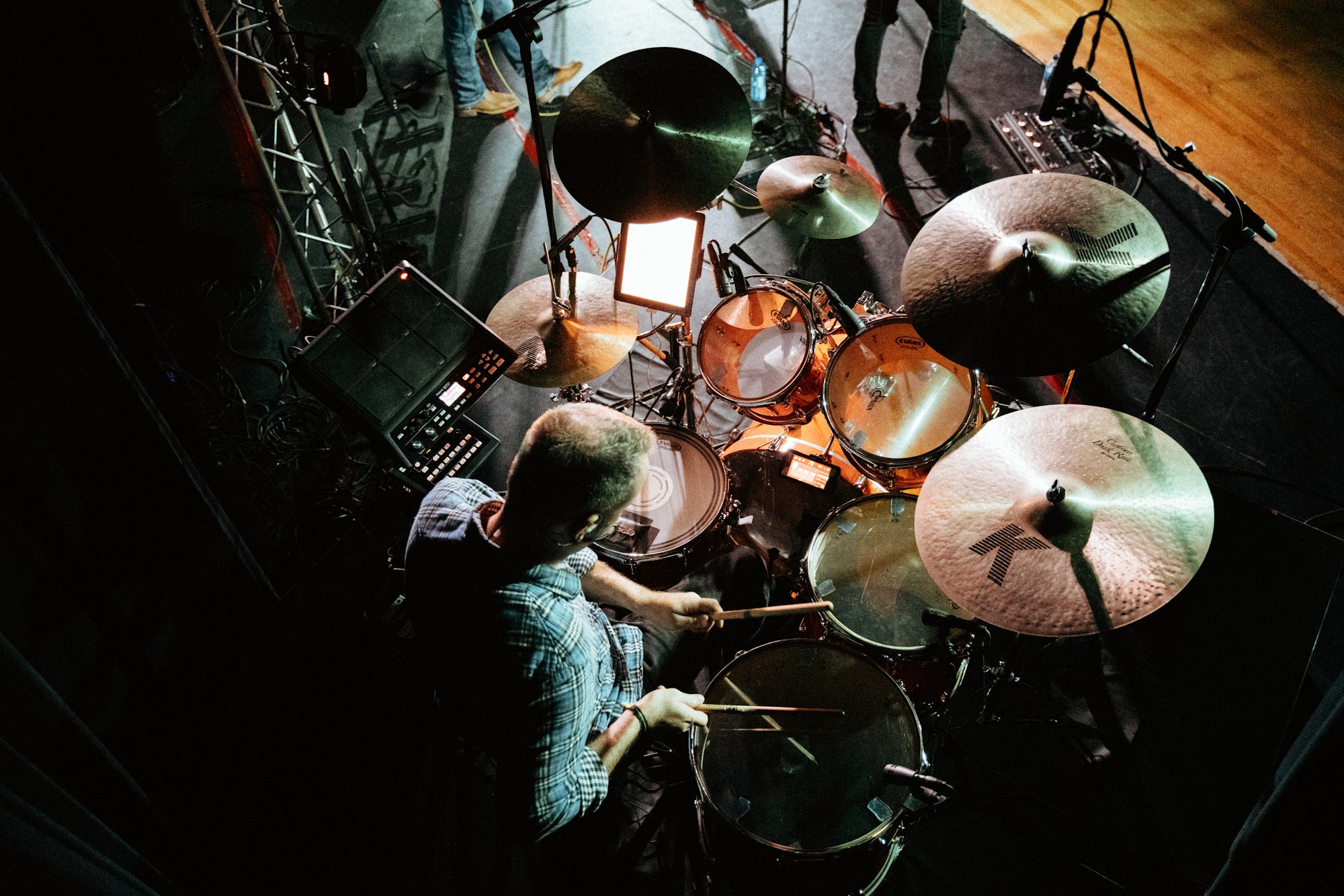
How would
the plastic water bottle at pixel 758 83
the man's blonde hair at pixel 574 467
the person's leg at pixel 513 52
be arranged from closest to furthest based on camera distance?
the man's blonde hair at pixel 574 467
the plastic water bottle at pixel 758 83
the person's leg at pixel 513 52

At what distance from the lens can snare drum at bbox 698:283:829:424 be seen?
9.85 ft

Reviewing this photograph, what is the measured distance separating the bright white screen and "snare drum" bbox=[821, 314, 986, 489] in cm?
69

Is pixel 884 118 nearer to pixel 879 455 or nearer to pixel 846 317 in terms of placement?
pixel 846 317

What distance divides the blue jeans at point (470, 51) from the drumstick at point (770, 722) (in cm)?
449

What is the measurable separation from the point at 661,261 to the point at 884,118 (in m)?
3.03

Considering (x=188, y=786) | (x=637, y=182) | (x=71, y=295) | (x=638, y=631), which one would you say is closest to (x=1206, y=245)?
(x=637, y=182)

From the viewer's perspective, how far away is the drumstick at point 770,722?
6.97 feet

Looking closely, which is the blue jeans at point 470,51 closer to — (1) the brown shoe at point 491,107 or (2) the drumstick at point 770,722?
(1) the brown shoe at point 491,107

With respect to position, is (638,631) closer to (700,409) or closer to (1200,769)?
(700,409)

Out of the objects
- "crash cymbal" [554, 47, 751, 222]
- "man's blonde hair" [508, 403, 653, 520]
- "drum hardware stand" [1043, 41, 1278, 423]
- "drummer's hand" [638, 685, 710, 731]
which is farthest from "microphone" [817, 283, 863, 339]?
"drummer's hand" [638, 685, 710, 731]

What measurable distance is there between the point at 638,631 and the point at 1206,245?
385cm

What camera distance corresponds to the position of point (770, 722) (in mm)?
2191

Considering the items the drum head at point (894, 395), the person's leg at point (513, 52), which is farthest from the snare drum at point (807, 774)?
the person's leg at point (513, 52)

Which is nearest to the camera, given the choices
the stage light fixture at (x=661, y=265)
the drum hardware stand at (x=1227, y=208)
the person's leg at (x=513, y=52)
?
the drum hardware stand at (x=1227, y=208)
